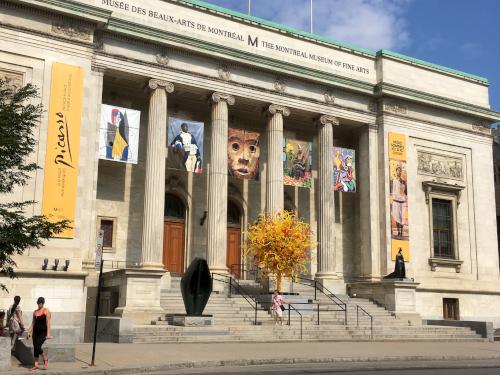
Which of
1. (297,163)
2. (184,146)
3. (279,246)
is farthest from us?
(297,163)

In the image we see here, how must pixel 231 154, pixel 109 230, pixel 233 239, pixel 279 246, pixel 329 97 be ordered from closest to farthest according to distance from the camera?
1. pixel 279 246
2. pixel 109 230
3. pixel 231 154
4. pixel 329 97
5. pixel 233 239

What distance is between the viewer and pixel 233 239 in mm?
33406

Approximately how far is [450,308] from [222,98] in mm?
16674

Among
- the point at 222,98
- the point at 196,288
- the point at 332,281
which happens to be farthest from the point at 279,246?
the point at 222,98

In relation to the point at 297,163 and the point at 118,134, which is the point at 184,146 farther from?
the point at 297,163

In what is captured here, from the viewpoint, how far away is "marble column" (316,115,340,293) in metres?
31.2

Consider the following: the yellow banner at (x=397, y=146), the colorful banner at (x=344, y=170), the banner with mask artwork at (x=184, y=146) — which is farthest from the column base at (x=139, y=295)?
the yellow banner at (x=397, y=146)

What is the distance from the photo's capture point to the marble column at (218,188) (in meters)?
28.5

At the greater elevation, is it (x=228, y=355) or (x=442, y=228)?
(x=442, y=228)

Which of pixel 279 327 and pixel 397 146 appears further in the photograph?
pixel 397 146

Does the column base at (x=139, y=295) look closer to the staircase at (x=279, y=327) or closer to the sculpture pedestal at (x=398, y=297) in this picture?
the staircase at (x=279, y=327)

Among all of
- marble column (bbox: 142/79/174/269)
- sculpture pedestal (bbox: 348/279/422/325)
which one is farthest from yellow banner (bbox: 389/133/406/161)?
marble column (bbox: 142/79/174/269)

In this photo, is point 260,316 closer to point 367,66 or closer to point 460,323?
point 460,323

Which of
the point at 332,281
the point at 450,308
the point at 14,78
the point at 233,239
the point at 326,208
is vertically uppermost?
the point at 14,78
